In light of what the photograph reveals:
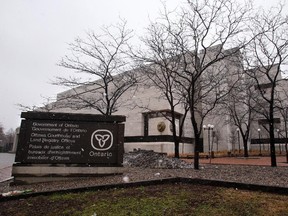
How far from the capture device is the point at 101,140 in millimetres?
8891

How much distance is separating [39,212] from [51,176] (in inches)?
138

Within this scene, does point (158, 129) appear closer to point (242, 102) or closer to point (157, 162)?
point (242, 102)

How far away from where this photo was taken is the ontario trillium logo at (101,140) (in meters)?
8.80

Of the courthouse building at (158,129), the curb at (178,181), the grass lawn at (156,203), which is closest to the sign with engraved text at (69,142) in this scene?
the curb at (178,181)

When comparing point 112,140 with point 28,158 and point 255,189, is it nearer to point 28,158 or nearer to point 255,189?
point 28,158

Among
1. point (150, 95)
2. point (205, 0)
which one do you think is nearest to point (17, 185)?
point (205, 0)

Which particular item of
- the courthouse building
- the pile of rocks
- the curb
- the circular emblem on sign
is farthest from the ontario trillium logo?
the circular emblem on sign

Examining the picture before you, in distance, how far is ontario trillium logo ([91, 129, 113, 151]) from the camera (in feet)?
28.9

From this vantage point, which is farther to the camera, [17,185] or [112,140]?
[112,140]

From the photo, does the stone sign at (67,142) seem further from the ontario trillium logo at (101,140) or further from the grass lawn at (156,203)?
the grass lawn at (156,203)

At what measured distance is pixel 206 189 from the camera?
5891 millimetres

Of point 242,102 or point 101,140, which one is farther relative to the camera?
point 242,102

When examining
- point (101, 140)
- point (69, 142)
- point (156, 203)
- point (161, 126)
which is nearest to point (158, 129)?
point (161, 126)

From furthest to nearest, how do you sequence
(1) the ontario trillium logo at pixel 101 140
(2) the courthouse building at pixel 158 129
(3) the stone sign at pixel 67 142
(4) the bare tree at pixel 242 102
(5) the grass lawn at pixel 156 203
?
(2) the courthouse building at pixel 158 129, (4) the bare tree at pixel 242 102, (1) the ontario trillium logo at pixel 101 140, (3) the stone sign at pixel 67 142, (5) the grass lawn at pixel 156 203
